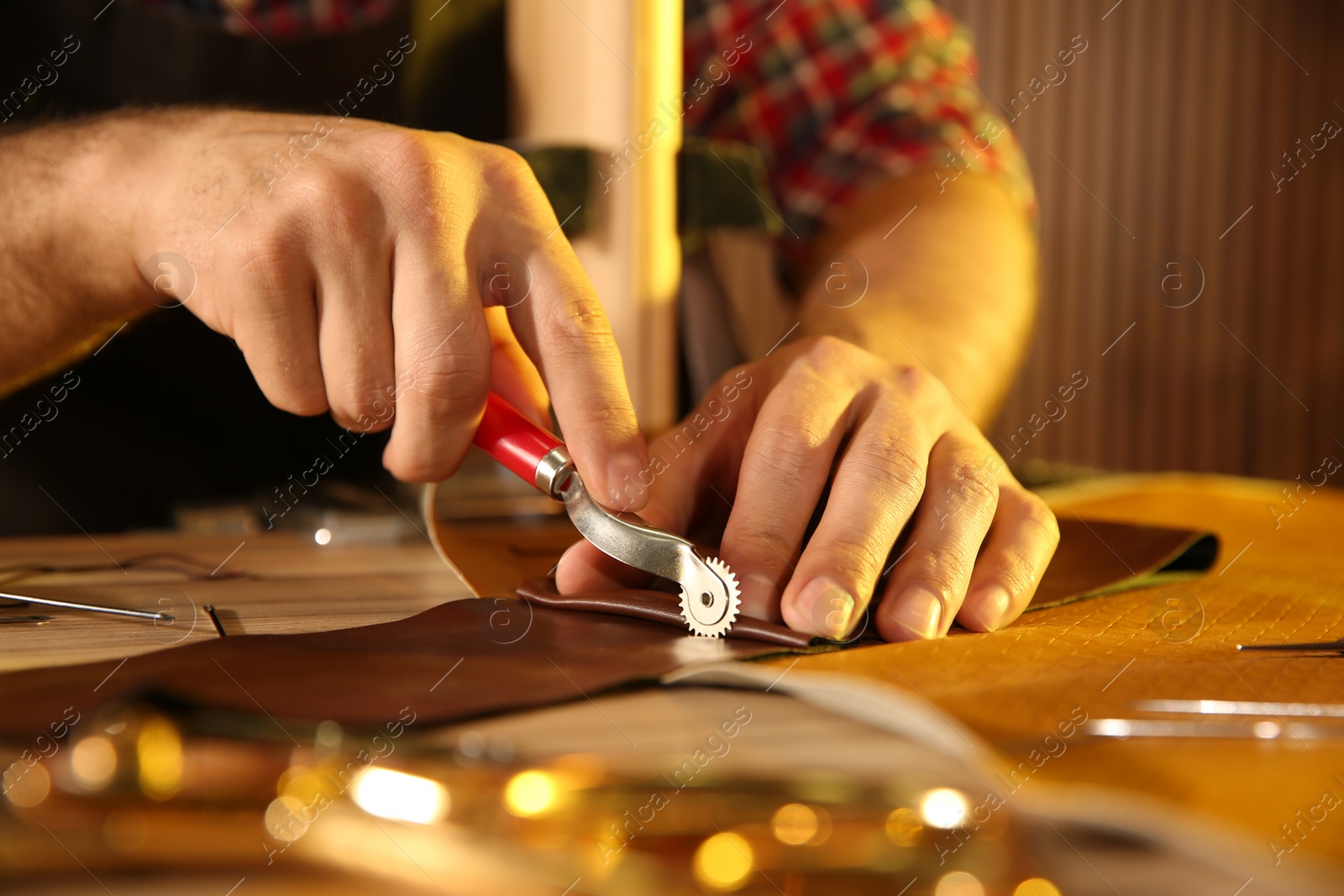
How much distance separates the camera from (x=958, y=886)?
308mm

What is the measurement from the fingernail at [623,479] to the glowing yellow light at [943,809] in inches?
10.0

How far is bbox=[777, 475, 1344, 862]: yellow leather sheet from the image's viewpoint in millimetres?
321

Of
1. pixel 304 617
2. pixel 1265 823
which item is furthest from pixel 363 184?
pixel 1265 823

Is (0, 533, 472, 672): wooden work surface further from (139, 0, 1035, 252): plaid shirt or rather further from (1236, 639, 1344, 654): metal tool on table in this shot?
(139, 0, 1035, 252): plaid shirt

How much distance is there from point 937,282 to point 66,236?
776 millimetres

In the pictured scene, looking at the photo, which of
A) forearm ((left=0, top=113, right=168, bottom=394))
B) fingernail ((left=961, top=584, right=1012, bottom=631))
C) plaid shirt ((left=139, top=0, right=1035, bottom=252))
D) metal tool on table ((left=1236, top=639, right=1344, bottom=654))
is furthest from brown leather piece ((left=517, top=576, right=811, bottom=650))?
plaid shirt ((left=139, top=0, right=1035, bottom=252))

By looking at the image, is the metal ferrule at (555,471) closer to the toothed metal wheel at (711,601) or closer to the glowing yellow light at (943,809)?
the toothed metal wheel at (711,601)

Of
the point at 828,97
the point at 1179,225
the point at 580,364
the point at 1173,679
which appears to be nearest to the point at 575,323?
the point at 580,364

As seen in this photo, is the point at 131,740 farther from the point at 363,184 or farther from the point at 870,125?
the point at 870,125

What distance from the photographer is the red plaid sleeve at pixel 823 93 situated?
4.30ft

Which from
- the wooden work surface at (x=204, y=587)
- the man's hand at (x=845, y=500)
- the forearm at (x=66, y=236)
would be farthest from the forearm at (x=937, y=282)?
the forearm at (x=66, y=236)

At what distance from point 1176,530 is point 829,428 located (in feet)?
0.91

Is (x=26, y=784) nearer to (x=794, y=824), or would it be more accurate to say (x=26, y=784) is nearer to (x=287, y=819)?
(x=287, y=819)

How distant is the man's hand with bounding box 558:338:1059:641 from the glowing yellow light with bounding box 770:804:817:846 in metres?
0.17
